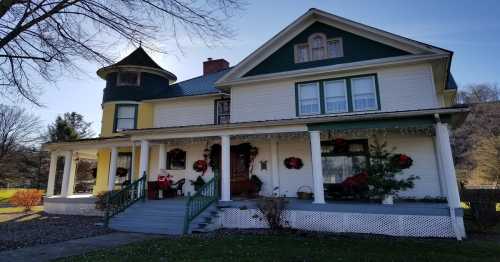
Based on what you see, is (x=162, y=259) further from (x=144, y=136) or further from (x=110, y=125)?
(x=110, y=125)

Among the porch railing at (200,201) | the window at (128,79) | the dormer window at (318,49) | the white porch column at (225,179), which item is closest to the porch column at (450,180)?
the dormer window at (318,49)

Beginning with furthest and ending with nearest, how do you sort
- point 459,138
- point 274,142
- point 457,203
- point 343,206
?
point 459,138 → point 274,142 → point 343,206 → point 457,203

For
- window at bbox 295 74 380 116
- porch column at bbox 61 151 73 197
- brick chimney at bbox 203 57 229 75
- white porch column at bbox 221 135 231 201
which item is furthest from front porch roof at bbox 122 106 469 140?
brick chimney at bbox 203 57 229 75

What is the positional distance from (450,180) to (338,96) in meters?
5.25

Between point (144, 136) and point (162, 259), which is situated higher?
point (144, 136)

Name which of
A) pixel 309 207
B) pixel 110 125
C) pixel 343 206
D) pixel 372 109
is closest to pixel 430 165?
pixel 372 109

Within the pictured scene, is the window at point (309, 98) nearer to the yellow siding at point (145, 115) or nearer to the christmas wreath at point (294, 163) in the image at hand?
the christmas wreath at point (294, 163)

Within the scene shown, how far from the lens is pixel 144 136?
12.9m

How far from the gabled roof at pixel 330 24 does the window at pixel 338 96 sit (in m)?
1.20

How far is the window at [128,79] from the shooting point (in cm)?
1725

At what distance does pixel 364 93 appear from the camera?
40.1 ft

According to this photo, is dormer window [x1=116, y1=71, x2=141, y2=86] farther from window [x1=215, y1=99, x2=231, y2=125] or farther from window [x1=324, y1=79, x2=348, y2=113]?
window [x1=324, y1=79, x2=348, y2=113]

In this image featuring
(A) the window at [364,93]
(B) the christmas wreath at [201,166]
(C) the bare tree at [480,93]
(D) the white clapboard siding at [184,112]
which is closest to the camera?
(A) the window at [364,93]

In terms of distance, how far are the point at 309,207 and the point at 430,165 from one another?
5.27m
